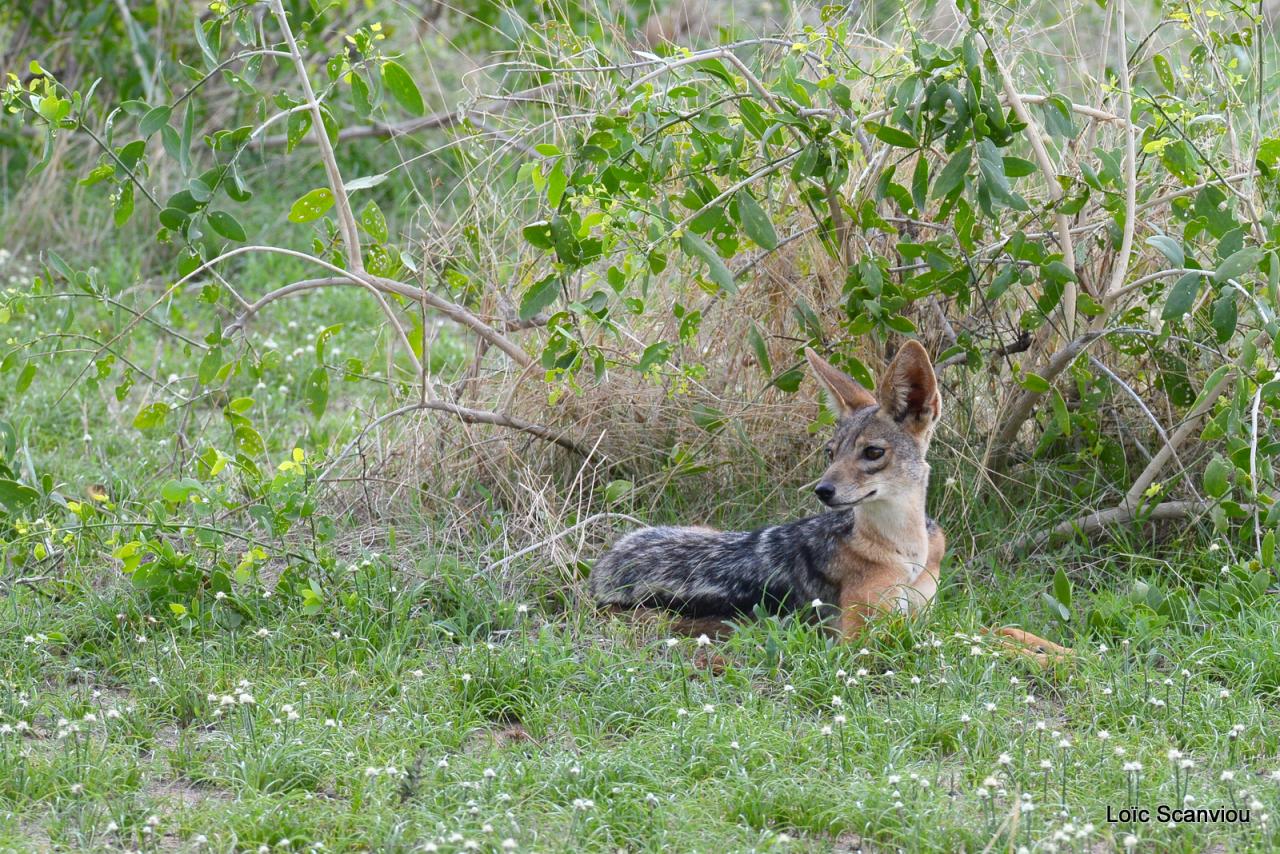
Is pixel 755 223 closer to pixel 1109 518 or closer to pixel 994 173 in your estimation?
pixel 994 173

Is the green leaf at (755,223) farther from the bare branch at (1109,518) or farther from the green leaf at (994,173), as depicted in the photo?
the bare branch at (1109,518)

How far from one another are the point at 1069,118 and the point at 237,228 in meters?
2.98

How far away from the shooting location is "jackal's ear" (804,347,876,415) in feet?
17.7

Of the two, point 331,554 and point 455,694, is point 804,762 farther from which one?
point 331,554

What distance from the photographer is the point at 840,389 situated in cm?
543

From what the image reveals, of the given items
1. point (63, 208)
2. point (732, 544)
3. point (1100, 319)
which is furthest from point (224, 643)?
point (63, 208)

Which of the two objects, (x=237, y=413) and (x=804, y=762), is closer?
(x=804, y=762)

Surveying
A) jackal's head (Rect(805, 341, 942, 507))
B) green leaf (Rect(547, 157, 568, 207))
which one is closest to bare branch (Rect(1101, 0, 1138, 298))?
jackal's head (Rect(805, 341, 942, 507))

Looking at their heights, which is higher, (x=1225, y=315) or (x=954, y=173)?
(x=954, y=173)

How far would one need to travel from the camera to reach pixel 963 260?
5551 mm

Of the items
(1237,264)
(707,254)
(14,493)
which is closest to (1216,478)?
(1237,264)

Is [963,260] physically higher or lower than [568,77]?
lower

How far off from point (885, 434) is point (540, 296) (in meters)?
1.33

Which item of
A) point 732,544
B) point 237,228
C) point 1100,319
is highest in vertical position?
point 237,228
